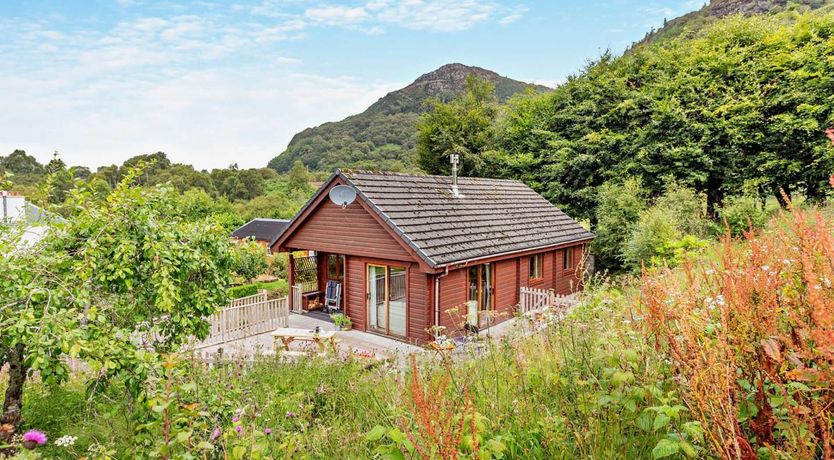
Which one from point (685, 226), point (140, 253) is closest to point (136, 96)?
point (140, 253)

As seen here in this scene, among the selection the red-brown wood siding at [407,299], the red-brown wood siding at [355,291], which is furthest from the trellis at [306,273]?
the red-brown wood siding at [407,299]

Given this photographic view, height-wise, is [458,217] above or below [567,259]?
above

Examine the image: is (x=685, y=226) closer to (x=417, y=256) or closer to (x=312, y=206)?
(x=417, y=256)

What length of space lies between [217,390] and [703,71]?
2434 cm

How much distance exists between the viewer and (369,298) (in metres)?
12.2

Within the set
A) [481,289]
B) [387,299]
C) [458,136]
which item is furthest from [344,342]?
[458,136]

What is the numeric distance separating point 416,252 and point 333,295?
4.32m

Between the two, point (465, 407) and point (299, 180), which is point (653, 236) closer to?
point (465, 407)

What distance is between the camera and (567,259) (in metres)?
16.7

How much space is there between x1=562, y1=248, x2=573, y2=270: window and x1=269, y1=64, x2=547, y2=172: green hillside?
34.3 m

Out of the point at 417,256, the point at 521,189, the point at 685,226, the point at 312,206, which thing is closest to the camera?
the point at 417,256

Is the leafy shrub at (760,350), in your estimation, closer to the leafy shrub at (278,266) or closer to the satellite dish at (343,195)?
the satellite dish at (343,195)

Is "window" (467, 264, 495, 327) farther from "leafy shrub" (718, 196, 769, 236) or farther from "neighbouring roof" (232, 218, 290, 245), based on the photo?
"neighbouring roof" (232, 218, 290, 245)

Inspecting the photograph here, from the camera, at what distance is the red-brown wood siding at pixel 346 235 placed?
458 inches
